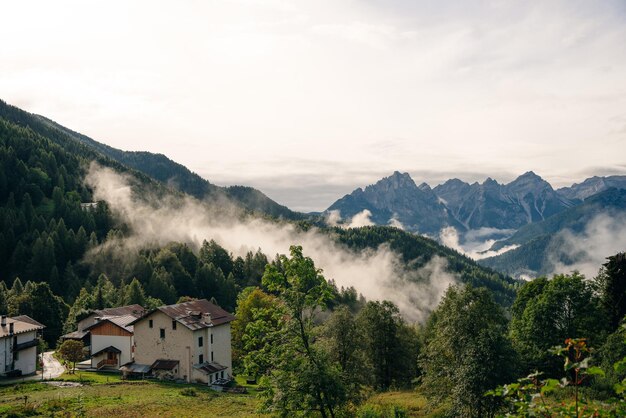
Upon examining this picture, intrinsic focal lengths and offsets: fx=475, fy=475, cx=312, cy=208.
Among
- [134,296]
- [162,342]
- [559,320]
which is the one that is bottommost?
[134,296]

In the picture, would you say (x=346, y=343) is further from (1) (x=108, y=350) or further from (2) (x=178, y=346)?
(1) (x=108, y=350)

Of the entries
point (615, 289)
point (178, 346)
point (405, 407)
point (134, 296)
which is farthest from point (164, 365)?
point (615, 289)

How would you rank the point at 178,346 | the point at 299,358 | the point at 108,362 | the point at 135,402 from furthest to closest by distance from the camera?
the point at 108,362 → the point at 178,346 → the point at 135,402 → the point at 299,358

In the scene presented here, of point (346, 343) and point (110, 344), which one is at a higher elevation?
point (346, 343)

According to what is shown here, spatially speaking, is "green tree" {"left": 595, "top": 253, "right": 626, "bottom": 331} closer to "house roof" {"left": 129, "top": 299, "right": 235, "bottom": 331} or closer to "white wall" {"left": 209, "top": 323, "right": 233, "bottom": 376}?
"house roof" {"left": 129, "top": 299, "right": 235, "bottom": 331}

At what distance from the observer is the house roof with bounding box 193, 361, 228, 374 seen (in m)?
69.0

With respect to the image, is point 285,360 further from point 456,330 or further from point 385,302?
point 385,302

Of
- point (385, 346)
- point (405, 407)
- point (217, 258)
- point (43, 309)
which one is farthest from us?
point (217, 258)

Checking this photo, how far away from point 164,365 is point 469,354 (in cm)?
5083

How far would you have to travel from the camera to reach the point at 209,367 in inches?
2778

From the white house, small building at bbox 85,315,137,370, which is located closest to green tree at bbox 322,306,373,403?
the white house

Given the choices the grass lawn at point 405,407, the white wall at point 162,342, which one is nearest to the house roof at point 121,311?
the white wall at point 162,342

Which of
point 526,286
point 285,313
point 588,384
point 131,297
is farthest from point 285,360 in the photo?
point 131,297

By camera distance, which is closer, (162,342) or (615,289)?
(615,289)
